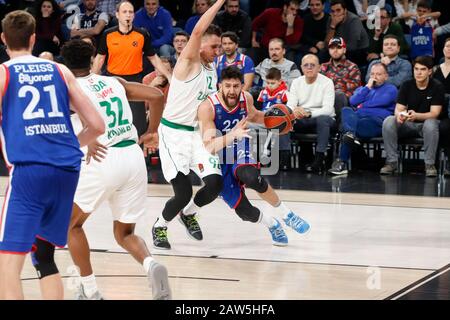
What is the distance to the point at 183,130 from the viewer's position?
27.5 feet

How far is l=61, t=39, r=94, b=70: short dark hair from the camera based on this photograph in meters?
5.93

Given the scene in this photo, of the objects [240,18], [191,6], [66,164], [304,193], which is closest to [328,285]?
[66,164]

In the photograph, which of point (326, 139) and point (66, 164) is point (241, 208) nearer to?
point (66, 164)

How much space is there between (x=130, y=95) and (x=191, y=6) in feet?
31.9

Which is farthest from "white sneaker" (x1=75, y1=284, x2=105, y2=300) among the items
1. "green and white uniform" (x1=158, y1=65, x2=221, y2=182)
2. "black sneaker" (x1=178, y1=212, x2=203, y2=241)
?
"black sneaker" (x1=178, y1=212, x2=203, y2=241)

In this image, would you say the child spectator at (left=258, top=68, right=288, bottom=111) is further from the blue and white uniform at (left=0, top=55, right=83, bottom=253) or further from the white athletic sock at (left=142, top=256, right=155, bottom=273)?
the blue and white uniform at (left=0, top=55, right=83, bottom=253)

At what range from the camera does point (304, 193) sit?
10992 millimetres

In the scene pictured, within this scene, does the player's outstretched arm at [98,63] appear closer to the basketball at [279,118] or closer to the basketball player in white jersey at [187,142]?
the basketball player in white jersey at [187,142]

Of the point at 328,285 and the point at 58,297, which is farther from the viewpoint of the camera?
the point at 328,285

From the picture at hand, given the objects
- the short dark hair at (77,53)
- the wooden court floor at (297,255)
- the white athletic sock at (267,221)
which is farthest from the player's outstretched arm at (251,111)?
the short dark hair at (77,53)

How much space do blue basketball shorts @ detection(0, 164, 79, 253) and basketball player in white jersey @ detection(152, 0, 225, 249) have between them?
2.96 m

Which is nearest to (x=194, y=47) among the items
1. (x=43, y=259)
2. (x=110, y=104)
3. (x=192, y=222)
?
(x=192, y=222)

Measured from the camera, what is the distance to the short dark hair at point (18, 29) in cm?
508

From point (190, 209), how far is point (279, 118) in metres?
1.10
